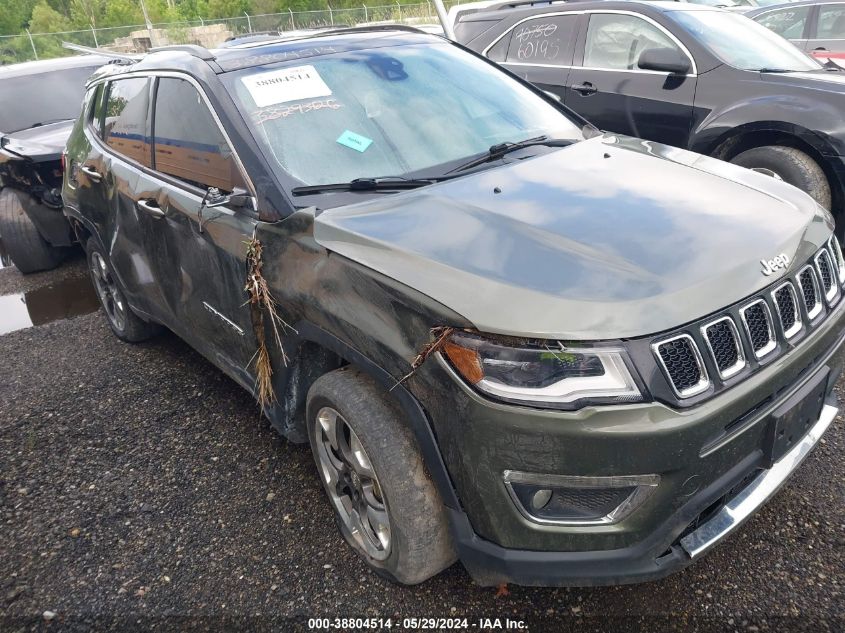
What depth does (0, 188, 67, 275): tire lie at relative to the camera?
19.9ft

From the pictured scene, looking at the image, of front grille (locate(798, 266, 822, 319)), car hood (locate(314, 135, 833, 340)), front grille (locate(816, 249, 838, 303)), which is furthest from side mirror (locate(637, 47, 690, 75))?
front grille (locate(798, 266, 822, 319))

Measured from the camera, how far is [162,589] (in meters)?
2.50

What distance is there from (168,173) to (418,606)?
221 cm

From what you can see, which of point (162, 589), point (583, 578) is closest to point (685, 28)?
point (583, 578)

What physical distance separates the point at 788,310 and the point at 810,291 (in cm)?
19

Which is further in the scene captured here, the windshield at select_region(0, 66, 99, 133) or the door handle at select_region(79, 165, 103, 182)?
the windshield at select_region(0, 66, 99, 133)

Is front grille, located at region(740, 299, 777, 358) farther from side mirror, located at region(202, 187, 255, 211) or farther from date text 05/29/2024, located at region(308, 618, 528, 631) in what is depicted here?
side mirror, located at region(202, 187, 255, 211)

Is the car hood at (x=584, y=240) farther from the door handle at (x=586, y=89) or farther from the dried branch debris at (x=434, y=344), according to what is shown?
the door handle at (x=586, y=89)

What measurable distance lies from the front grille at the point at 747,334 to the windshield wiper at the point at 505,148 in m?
1.16

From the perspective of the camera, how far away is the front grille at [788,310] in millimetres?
2010

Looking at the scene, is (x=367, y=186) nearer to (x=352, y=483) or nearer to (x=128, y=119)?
(x=352, y=483)

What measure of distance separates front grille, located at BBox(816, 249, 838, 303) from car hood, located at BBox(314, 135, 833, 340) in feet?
0.24

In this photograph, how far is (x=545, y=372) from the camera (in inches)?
68.9

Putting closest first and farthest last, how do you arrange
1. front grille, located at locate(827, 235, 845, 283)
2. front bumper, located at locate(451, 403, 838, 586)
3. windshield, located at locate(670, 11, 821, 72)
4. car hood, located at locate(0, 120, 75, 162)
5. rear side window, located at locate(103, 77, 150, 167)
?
1. front bumper, located at locate(451, 403, 838, 586)
2. front grille, located at locate(827, 235, 845, 283)
3. rear side window, located at locate(103, 77, 150, 167)
4. windshield, located at locate(670, 11, 821, 72)
5. car hood, located at locate(0, 120, 75, 162)
